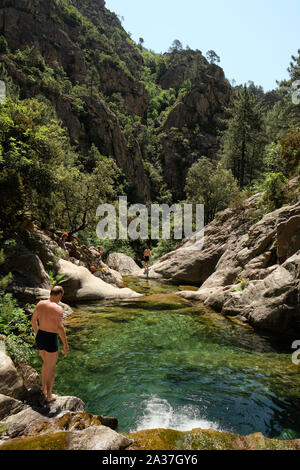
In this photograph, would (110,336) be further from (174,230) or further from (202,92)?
(202,92)

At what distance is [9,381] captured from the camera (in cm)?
433

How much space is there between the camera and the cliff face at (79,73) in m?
56.8

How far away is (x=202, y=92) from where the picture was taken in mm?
75312

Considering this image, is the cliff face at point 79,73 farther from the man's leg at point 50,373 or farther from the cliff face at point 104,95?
the man's leg at point 50,373

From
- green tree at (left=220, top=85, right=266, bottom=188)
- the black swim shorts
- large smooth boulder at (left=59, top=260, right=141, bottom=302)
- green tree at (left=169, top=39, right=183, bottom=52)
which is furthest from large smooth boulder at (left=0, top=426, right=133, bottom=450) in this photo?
green tree at (left=169, top=39, right=183, bottom=52)

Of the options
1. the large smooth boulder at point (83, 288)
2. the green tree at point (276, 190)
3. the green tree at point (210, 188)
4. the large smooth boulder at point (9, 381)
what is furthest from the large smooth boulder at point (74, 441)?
the green tree at point (210, 188)

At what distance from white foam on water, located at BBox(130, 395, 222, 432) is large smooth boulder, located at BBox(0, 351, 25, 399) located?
194 centimetres

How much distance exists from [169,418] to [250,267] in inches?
365

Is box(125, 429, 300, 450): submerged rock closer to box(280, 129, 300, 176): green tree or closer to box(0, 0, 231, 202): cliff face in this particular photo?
box(280, 129, 300, 176): green tree

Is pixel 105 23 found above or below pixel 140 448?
above

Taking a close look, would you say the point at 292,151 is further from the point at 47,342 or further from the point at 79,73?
the point at 79,73

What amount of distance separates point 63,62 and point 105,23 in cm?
7108

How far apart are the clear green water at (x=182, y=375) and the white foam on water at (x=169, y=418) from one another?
2 cm

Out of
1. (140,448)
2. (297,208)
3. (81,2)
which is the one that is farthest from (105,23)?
(140,448)
